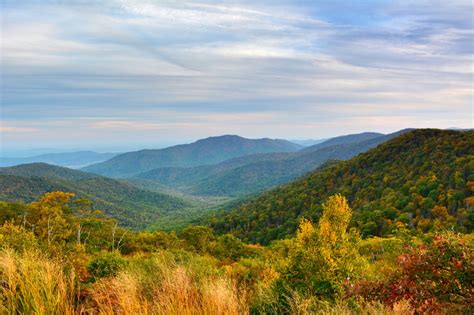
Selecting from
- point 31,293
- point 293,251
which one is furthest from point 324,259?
point 31,293

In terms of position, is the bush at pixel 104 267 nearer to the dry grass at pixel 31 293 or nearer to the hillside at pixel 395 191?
the dry grass at pixel 31 293

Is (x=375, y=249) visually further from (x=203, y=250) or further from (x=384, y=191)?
(x=384, y=191)

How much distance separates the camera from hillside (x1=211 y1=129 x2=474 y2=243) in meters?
54.2

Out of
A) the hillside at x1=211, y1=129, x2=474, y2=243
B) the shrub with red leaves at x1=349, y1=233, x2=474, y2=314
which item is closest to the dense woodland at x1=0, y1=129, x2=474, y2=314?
the shrub with red leaves at x1=349, y1=233, x2=474, y2=314

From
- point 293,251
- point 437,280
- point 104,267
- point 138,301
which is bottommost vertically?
point 104,267

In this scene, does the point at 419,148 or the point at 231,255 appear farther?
the point at 419,148

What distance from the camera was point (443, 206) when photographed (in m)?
54.0

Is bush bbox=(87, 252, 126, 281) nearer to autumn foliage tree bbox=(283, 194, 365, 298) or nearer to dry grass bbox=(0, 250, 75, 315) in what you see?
dry grass bbox=(0, 250, 75, 315)

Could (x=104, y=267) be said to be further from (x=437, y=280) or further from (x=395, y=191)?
(x=395, y=191)

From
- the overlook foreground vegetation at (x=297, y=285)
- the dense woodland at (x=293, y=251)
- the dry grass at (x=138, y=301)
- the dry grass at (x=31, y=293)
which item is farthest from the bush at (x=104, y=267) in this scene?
the dry grass at (x=31, y=293)

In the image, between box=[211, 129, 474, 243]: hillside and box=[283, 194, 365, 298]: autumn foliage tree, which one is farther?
box=[211, 129, 474, 243]: hillside

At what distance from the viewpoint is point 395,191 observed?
69.6 m

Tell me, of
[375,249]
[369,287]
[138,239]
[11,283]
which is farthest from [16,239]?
[138,239]

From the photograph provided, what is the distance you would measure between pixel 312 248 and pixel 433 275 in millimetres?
5197
